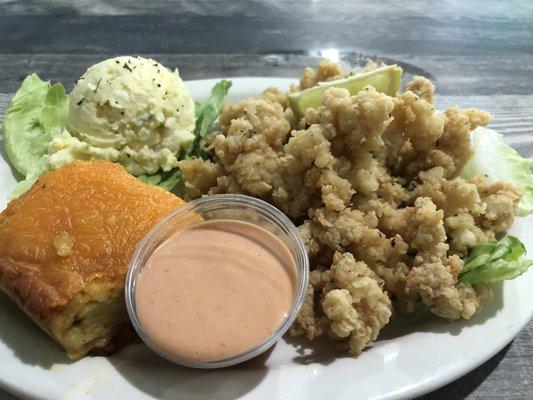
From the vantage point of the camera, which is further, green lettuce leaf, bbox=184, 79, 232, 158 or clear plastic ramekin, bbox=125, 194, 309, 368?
green lettuce leaf, bbox=184, 79, 232, 158

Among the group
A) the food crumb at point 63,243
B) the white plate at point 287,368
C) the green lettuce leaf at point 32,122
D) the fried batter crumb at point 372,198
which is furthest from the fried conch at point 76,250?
the green lettuce leaf at point 32,122

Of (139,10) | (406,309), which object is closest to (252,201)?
(406,309)

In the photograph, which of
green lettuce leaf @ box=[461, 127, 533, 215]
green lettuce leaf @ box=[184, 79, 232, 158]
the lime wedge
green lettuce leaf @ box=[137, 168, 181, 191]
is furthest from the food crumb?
green lettuce leaf @ box=[461, 127, 533, 215]

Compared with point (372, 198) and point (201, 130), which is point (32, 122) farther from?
point (372, 198)

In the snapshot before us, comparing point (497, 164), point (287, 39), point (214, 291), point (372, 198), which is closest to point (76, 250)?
point (214, 291)

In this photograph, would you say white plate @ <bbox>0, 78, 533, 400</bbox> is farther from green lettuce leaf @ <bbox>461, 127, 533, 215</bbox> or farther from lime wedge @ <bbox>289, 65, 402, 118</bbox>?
lime wedge @ <bbox>289, 65, 402, 118</bbox>

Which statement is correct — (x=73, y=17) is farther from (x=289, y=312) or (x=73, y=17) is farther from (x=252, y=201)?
(x=289, y=312)
